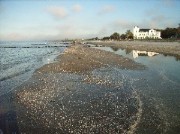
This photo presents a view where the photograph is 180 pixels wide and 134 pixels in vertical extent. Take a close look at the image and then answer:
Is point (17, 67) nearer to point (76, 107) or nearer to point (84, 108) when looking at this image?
point (76, 107)

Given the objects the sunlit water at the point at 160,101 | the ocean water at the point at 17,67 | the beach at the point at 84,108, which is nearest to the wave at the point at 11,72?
the ocean water at the point at 17,67

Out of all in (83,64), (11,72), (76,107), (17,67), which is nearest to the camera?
(76,107)

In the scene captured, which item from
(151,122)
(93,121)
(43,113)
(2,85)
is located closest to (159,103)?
(151,122)

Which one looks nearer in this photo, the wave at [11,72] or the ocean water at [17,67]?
the ocean water at [17,67]

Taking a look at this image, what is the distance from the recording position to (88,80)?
20.8 meters

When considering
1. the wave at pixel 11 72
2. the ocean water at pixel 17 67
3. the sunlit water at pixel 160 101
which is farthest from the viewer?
the wave at pixel 11 72

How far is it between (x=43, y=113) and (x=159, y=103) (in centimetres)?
629

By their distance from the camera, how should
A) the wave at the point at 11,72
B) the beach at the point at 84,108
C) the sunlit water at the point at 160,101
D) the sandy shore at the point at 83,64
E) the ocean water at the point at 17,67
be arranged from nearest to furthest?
the beach at the point at 84,108
the sunlit water at the point at 160,101
the ocean water at the point at 17,67
the wave at the point at 11,72
the sandy shore at the point at 83,64

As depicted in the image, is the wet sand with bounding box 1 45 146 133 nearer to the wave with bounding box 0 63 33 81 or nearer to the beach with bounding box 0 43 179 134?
the beach with bounding box 0 43 179 134

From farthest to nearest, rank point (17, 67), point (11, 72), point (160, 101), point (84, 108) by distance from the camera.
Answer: point (17, 67)
point (11, 72)
point (160, 101)
point (84, 108)

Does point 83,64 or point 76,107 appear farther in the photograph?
point 83,64

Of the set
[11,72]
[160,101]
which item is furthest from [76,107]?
[11,72]

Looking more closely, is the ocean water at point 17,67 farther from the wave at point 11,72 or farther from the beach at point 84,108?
the beach at point 84,108

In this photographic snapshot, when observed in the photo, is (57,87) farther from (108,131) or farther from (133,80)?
(108,131)
